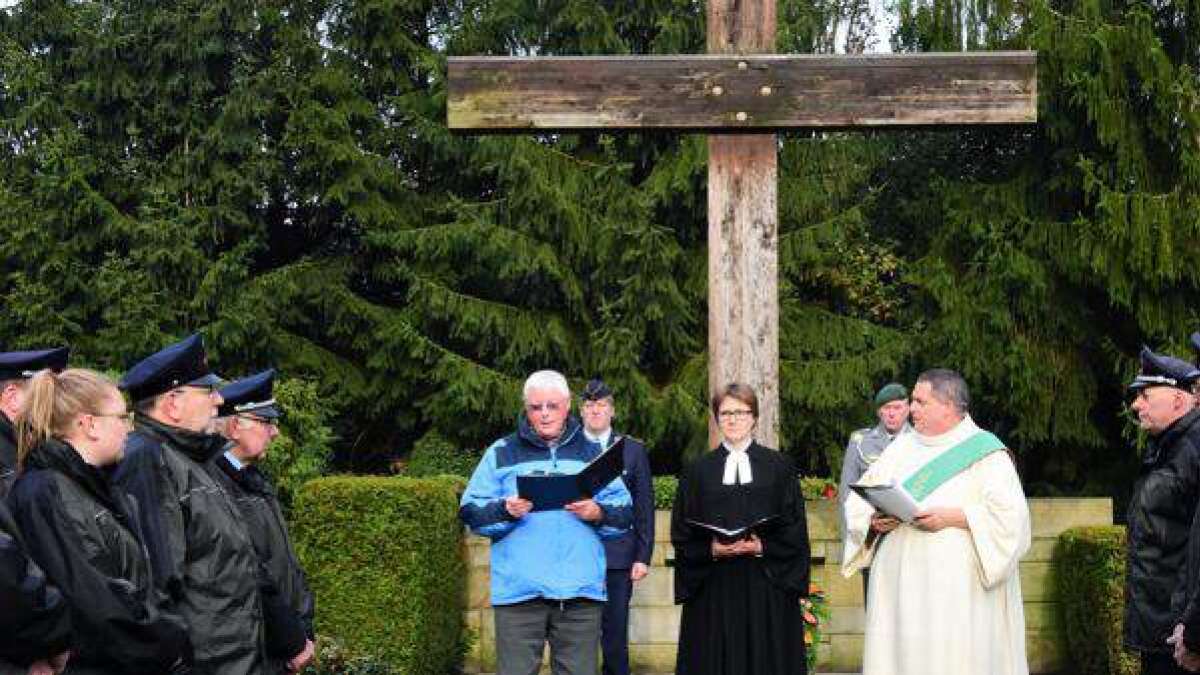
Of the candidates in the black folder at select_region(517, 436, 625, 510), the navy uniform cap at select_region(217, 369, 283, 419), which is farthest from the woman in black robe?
the navy uniform cap at select_region(217, 369, 283, 419)

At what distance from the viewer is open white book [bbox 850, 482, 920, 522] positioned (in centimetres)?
748

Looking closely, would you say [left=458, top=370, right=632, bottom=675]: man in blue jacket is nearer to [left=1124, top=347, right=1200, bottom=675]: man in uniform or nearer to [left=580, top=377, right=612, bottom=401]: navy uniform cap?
[left=580, top=377, right=612, bottom=401]: navy uniform cap

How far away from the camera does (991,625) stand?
25.4ft

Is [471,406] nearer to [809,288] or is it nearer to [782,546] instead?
[809,288]

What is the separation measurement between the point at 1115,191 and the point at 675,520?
1078 cm

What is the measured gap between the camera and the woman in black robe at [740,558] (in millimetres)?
8023

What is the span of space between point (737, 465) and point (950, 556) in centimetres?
113

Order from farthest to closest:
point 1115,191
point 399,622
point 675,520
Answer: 1. point 1115,191
2. point 399,622
3. point 675,520

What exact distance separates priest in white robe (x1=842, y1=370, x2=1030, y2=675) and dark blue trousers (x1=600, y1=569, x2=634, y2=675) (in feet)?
6.86

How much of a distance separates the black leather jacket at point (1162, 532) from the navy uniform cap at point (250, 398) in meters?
3.75

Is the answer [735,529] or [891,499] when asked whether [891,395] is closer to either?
[735,529]

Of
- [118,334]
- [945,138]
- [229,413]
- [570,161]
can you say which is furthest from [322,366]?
[229,413]

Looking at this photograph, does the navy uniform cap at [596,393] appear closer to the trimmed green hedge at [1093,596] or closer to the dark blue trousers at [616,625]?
the dark blue trousers at [616,625]

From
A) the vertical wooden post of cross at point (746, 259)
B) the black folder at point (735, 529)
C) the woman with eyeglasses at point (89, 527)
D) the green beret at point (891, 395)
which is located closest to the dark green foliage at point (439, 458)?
the green beret at point (891, 395)
